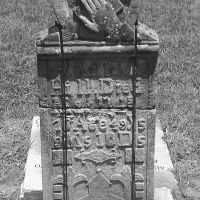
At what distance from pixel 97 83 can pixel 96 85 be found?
2cm

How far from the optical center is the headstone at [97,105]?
3.30 meters

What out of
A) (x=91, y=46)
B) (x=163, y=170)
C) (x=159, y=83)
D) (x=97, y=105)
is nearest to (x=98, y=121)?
(x=97, y=105)

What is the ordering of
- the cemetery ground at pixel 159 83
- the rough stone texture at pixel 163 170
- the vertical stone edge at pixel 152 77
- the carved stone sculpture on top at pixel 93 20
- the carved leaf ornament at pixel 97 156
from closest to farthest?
the carved stone sculpture on top at pixel 93 20, the vertical stone edge at pixel 152 77, the carved leaf ornament at pixel 97 156, the rough stone texture at pixel 163 170, the cemetery ground at pixel 159 83

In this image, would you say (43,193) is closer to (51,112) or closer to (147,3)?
(51,112)

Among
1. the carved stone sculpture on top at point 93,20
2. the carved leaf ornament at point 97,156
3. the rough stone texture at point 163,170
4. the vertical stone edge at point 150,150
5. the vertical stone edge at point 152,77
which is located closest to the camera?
the carved stone sculpture on top at point 93,20

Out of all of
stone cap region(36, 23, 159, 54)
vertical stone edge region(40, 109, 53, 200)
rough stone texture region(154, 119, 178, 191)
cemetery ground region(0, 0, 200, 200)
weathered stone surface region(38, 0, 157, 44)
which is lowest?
cemetery ground region(0, 0, 200, 200)

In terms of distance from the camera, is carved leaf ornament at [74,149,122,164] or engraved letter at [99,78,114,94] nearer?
engraved letter at [99,78,114,94]

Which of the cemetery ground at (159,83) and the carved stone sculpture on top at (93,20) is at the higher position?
the carved stone sculpture on top at (93,20)

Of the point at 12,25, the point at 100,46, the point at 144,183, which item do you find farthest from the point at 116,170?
the point at 12,25

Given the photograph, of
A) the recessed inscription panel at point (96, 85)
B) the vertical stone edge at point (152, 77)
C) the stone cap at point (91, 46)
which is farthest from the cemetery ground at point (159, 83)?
the recessed inscription panel at point (96, 85)

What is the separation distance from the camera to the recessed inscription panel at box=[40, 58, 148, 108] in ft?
11.3

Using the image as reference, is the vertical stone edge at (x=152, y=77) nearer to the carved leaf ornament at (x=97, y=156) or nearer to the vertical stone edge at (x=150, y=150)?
the vertical stone edge at (x=150, y=150)

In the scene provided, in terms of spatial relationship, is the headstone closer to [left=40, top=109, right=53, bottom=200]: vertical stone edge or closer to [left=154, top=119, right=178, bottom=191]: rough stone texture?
[left=40, top=109, right=53, bottom=200]: vertical stone edge

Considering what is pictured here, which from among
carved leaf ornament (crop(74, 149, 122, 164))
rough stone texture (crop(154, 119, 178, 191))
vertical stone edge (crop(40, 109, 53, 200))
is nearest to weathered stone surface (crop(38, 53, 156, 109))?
vertical stone edge (crop(40, 109, 53, 200))
